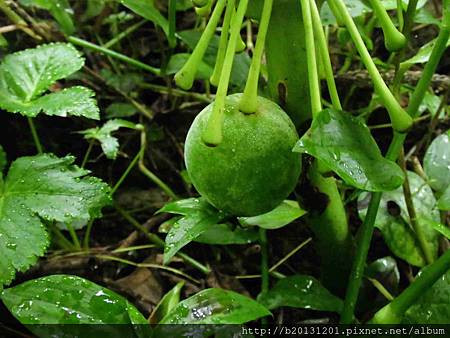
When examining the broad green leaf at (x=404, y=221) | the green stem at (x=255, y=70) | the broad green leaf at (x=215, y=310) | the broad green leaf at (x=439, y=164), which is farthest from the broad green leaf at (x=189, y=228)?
the broad green leaf at (x=439, y=164)

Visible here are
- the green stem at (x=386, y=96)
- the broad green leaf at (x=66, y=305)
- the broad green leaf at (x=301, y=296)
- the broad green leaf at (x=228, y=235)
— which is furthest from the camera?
the broad green leaf at (x=228, y=235)

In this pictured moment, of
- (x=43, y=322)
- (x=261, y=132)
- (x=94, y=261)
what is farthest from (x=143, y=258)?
(x=261, y=132)

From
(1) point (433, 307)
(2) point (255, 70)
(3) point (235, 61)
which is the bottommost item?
(1) point (433, 307)

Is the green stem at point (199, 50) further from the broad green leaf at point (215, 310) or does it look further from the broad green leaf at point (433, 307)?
the broad green leaf at point (433, 307)

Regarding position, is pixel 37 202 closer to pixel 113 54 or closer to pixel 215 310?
pixel 215 310

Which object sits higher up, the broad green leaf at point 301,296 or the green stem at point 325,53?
the green stem at point 325,53

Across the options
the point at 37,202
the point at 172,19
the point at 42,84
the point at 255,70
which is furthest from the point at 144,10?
the point at 255,70
